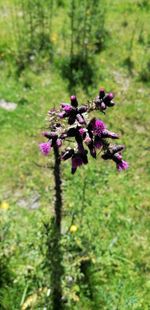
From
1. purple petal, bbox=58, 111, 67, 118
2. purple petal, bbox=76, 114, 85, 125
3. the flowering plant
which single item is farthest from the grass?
purple petal, bbox=76, 114, 85, 125

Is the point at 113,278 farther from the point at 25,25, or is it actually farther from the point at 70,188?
the point at 25,25

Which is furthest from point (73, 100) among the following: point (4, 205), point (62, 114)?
point (4, 205)

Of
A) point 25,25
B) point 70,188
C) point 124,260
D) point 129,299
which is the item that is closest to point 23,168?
point 70,188

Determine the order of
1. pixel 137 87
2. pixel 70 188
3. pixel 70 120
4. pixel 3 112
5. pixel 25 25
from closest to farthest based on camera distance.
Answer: pixel 70 120 < pixel 70 188 < pixel 3 112 < pixel 137 87 < pixel 25 25

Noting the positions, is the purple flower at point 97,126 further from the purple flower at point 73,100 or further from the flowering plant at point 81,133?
the purple flower at point 73,100

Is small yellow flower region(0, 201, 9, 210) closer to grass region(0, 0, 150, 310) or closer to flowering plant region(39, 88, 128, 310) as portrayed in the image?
grass region(0, 0, 150, 310)

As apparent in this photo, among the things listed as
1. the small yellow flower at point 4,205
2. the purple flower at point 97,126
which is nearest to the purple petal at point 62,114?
the purple flower at point 97,126

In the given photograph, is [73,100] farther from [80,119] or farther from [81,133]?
[81,133]
